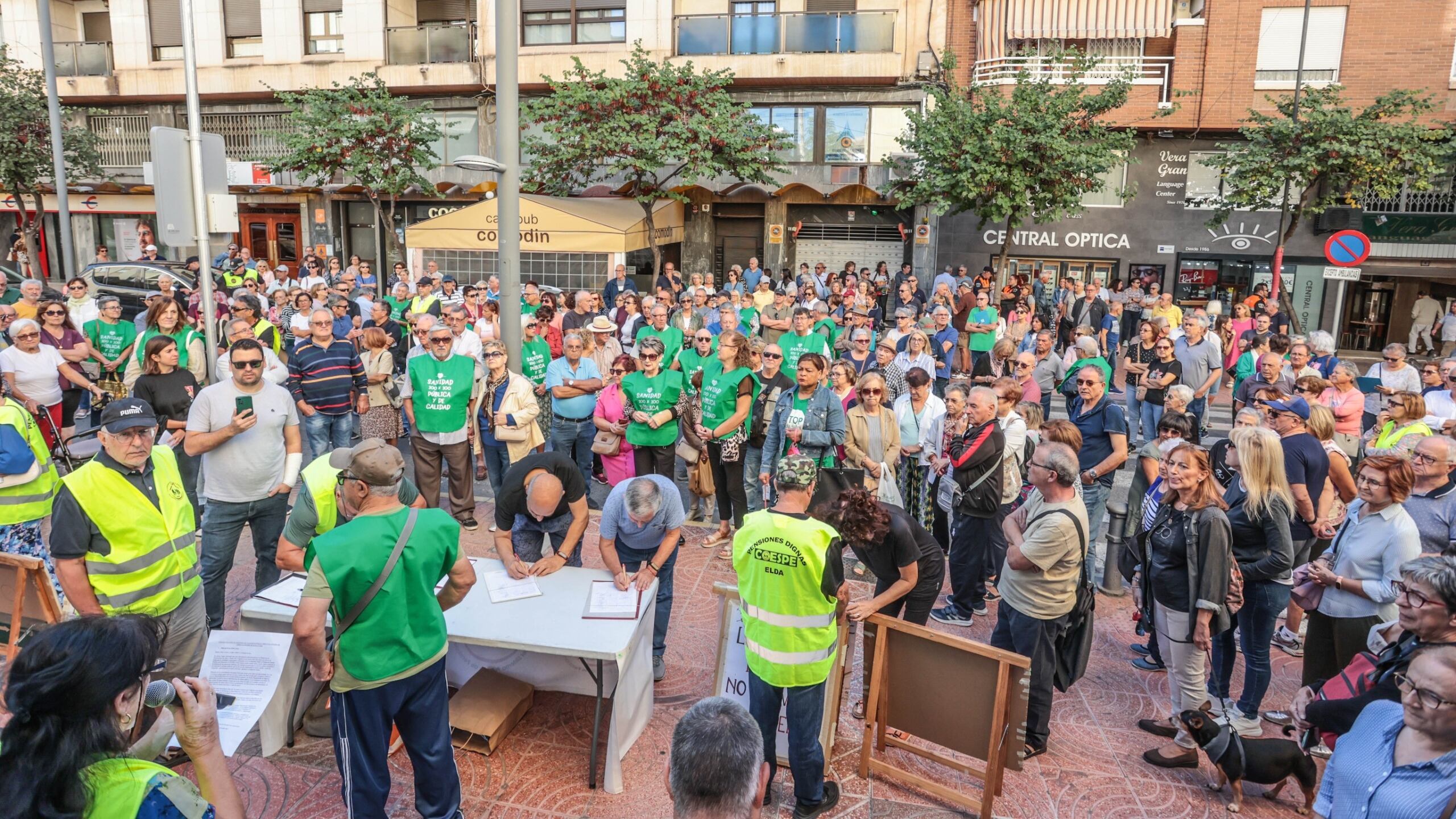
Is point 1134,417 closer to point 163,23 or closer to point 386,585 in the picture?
point 386,585

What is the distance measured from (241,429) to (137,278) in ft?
46.3

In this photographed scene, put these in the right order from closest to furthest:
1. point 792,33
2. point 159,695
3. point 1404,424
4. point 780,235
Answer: point 159,695, point 1404,424, point 792,33, point 780,235

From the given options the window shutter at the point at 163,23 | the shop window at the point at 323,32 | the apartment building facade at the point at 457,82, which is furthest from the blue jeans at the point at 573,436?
the window shutter at the point at 163,23

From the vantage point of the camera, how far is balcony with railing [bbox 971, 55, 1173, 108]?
20344 mm

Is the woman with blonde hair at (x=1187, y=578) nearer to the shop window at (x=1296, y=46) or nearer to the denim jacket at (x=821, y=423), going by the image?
the denim jacket at (x=821, y=423)

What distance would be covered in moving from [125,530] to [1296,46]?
2377 centimetres

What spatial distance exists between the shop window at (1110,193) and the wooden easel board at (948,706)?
1952cm

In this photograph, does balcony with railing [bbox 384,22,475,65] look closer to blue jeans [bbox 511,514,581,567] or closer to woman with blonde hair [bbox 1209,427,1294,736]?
blue jeans [bbox 511,514,581,567]

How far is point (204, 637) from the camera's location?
4.77m

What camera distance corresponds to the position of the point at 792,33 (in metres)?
21.6

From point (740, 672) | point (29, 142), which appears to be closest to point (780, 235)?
point (29, 142)

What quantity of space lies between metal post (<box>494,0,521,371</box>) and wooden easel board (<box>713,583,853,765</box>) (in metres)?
4.17

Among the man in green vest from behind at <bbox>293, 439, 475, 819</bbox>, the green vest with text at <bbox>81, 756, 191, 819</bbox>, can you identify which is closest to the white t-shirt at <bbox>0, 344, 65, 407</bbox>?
the man in green vest from behind at <bbox>293, 439, 475, 819</bbox>

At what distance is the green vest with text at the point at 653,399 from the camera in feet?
24.7
